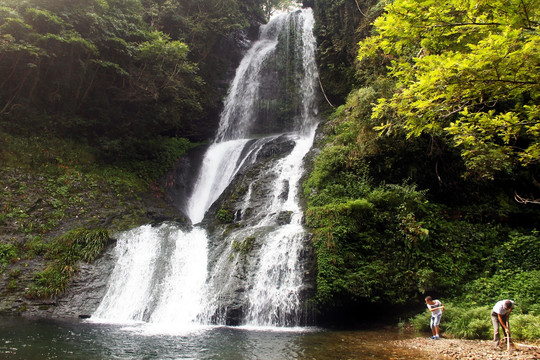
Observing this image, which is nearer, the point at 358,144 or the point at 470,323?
the point at 470,323

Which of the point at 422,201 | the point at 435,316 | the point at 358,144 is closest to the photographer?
the point at 435,316

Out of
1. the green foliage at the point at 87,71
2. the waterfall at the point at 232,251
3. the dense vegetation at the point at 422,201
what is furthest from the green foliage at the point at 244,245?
the green foliage at the point at 87,71

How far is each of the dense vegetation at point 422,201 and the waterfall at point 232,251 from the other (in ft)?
4.14

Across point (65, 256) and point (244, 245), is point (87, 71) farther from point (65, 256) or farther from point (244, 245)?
point (244, 245)

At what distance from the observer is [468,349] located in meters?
5.98

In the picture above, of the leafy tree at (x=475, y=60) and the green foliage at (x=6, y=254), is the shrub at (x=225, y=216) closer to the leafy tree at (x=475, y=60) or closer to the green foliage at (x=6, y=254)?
the green foliage at (x=6, y=254)

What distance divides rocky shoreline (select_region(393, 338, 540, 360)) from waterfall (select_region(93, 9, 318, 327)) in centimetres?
364

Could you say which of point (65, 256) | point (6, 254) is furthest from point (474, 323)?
point (6, 254)

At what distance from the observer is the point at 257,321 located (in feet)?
31.5

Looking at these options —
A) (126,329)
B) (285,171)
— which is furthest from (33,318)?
(285,171)

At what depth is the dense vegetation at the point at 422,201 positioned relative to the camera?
500 centimetres

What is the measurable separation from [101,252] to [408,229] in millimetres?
11193

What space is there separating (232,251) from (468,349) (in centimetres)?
770

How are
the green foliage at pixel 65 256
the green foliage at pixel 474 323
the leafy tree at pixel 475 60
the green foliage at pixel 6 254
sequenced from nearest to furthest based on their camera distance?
the leafy tree at pixel 475 60 < the green foliage at pixel 474 323 < the green foliage at pixel 65 256 < the green foliage at pixel 6 254
